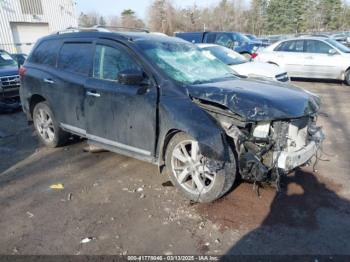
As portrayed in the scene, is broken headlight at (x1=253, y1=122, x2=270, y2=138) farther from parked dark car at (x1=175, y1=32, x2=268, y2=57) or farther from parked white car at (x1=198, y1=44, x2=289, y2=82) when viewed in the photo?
parked dark car at (x1=175, y1=32, x2=268, y2=57)

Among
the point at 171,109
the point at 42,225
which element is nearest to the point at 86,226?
the point at 42,225

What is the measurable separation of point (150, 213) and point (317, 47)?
1057cm

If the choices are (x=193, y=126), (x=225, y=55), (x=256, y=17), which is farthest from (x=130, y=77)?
(x=256, y=17)

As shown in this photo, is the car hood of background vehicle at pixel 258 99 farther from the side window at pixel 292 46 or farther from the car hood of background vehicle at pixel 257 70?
the side window at pixel 292 46

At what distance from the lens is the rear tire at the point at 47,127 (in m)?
5.44

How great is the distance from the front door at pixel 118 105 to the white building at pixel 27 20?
21651 millimetres

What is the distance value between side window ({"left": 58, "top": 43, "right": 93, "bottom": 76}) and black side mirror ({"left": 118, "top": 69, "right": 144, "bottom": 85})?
994 mm

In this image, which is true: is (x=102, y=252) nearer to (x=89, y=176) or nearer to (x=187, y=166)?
(x=187, y=166)

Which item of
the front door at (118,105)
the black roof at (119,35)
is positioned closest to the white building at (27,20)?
the black roof at (119,35)

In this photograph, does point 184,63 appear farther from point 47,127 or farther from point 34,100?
point 34,100

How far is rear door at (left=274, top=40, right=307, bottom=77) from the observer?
12.0 m

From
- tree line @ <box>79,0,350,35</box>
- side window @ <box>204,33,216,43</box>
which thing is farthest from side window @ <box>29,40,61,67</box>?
tree line @ <box>79,0,350,35</box>

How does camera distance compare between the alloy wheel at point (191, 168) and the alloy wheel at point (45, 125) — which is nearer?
the alloy wheel at point (191, 168)

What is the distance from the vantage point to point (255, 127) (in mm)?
3473
